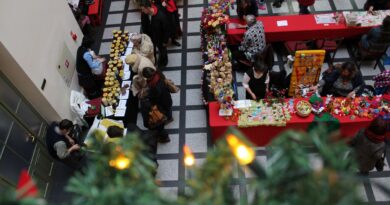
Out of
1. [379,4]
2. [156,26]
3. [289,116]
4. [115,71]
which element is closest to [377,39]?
[379,4]

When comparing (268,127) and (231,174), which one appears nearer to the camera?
(231,174)

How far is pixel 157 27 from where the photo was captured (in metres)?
7.16

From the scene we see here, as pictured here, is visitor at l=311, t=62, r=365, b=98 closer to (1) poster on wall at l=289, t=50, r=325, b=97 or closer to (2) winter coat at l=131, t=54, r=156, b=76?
(1) poster on wall at l=289, t=50, r=325, b=97

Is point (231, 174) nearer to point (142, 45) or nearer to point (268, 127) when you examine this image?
point (268, 127)

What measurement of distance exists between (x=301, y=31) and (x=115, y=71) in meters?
4.26

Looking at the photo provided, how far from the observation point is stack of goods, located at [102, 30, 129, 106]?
6996 mm

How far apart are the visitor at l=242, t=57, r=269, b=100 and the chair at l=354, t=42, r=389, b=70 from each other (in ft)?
8.36

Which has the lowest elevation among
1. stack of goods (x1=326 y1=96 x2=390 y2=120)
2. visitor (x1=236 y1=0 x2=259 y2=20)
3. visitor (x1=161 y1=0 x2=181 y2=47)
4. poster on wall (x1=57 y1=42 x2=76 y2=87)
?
stack of goods (x1=326 y1=96 x2=390 y2=120)

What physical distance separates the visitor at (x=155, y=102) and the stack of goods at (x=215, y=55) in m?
0.94

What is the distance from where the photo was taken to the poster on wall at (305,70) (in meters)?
6.21

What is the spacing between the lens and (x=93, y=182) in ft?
6.50

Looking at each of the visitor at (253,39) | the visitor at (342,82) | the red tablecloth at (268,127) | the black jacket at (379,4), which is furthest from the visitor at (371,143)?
the black jacket at (379,4)

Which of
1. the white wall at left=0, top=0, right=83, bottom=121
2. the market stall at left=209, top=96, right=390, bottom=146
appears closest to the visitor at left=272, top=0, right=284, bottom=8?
the market stall at left=209, top=96, right=390, bottom=146

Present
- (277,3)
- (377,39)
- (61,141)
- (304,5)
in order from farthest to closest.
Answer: (277,3)
(304,5)
(377,39)
(61,141)
